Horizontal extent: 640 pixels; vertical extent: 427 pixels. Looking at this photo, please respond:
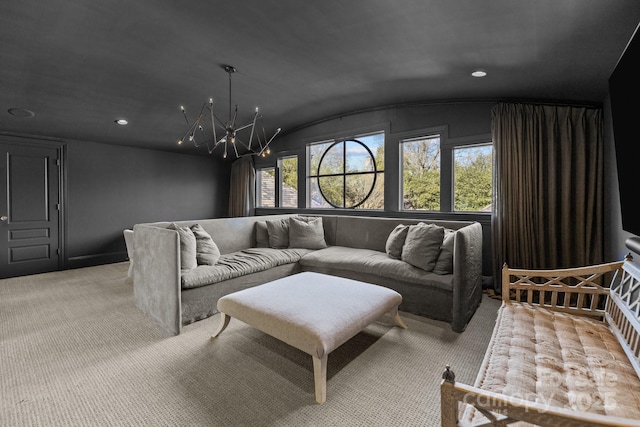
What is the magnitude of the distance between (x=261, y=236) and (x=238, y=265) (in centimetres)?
104

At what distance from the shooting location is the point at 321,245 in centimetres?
399

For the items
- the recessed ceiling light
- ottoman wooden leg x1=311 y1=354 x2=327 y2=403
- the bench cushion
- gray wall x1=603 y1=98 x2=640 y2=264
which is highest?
the recessed ceiling light

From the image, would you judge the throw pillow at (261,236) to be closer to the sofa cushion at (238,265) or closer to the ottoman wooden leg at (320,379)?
the sofa cushion at (238,265)

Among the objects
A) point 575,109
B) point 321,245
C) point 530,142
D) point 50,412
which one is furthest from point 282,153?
point 50,412

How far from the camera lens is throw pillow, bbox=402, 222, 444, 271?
2.74m

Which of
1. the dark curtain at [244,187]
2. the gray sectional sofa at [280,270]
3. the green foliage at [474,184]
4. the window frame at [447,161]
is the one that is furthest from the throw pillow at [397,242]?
the dark curtain at [244,187]

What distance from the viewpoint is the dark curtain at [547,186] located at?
2.93 m

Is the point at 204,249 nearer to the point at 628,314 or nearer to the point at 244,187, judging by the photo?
the point at 628,314

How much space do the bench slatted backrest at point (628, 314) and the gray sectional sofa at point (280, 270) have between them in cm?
95

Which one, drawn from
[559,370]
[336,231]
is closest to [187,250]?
[336,231]

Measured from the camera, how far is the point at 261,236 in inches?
157

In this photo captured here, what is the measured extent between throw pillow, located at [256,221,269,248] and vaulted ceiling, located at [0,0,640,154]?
1.75m

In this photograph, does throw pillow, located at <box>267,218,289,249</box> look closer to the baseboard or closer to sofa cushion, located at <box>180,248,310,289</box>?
sofa cushion, located at <box>180,248,310,289</box>

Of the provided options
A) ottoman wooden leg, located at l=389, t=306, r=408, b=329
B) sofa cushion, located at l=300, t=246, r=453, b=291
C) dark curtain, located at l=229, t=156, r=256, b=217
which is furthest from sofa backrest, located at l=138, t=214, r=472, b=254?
dark curtain, located at l=229, t=156, r=256, b=217
